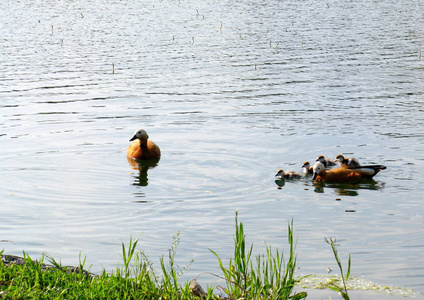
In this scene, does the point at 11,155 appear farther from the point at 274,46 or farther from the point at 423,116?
the point at 274,46

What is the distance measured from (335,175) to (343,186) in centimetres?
25

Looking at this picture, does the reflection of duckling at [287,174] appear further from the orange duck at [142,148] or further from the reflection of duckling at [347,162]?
the orange duck at [142,148]

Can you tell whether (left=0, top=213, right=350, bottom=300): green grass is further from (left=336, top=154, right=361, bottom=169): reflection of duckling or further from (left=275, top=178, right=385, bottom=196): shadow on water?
(left=336, top=154, right=361, bottom=169): reflection of duckling

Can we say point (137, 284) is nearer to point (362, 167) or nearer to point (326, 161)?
point (362, 167)

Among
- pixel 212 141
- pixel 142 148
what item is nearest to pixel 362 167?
pixel 212 141

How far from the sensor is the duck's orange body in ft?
41.0

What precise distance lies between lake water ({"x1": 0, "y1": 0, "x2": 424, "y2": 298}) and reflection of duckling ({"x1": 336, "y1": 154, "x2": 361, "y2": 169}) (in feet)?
1.65

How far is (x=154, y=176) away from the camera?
13359 mm

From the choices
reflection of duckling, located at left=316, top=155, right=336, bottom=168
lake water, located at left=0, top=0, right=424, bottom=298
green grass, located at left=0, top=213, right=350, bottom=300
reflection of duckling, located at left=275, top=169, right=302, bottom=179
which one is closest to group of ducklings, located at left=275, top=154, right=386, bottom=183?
reflection of duckling, located at left=275, top=169, right=302, bottom=179

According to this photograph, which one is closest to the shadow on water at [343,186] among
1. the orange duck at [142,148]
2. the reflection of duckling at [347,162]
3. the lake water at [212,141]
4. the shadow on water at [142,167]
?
the lake water at [212,141]

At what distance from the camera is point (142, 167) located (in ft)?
45.6

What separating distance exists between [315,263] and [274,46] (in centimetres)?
2267

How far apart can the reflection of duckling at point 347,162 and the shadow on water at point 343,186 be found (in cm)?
34

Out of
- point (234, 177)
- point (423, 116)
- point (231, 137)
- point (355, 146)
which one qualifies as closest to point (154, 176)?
point (234, 177)
